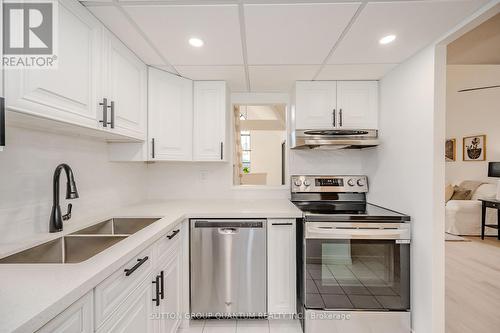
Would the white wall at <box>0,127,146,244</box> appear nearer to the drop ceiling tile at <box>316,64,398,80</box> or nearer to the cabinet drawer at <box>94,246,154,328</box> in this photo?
the cabinet drawer at <box>94,246,154,328</box>

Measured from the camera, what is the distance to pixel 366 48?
1.71m

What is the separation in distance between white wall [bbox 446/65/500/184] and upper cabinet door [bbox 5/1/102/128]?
18.1 ft

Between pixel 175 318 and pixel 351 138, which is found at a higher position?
pixel 351 138

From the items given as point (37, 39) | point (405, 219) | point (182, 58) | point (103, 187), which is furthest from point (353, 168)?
point (37, 39)

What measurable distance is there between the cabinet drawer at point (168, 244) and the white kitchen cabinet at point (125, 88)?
0.77m

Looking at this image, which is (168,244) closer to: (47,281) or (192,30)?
(47,281)

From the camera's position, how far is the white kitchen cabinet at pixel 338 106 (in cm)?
231

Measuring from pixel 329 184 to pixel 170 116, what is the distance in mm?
1740

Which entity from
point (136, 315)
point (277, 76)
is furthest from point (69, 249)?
point (277, 76)

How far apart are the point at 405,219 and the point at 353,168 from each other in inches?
36.6

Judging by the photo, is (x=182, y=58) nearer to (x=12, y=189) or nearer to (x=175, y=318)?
(x=12, y=189)

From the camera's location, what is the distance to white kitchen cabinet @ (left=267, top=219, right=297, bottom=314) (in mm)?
1963

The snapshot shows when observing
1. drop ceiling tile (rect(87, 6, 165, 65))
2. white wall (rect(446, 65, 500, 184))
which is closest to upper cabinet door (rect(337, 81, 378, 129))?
drop ceiling tile (rect(87, 6, 165, 65))

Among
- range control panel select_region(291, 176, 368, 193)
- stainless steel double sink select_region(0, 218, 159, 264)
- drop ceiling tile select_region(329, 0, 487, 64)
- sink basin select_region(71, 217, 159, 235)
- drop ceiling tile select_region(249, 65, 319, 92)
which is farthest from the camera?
range control panel select_region(291, 176, 368, 193)
